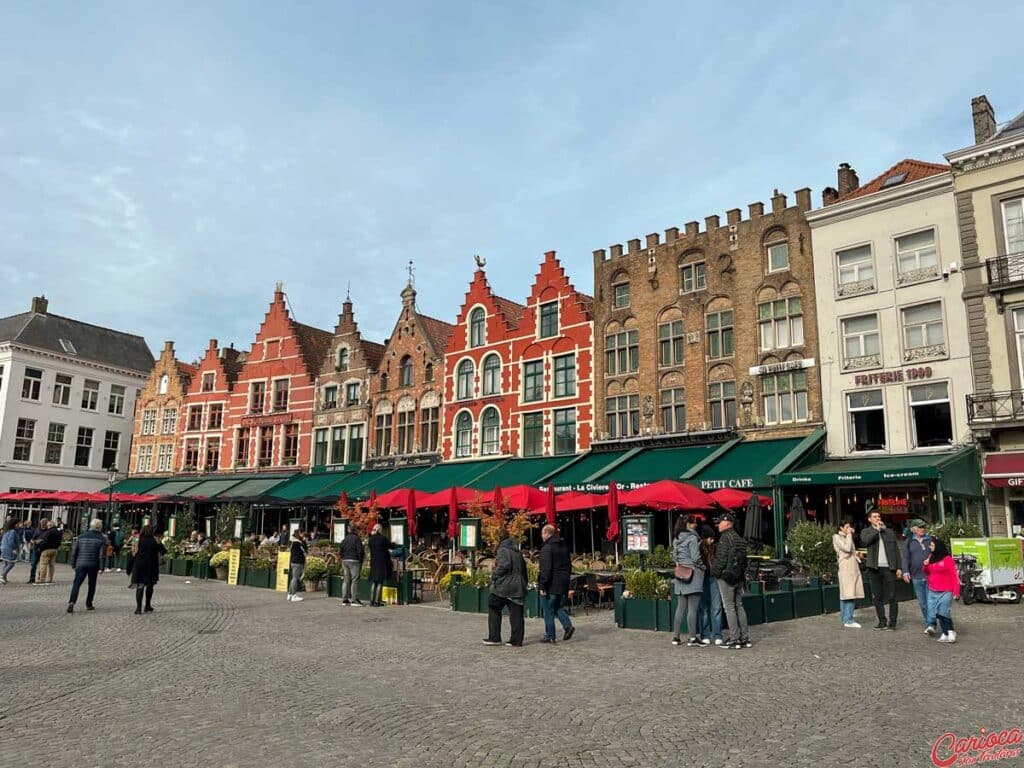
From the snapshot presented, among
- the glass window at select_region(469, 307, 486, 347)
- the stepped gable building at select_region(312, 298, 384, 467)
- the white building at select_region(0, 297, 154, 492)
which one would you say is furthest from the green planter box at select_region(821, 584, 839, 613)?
the white building at select_region(0, 297, 154, 492)

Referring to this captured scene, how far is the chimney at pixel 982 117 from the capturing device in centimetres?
2358

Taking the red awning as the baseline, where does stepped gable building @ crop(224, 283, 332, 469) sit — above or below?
above

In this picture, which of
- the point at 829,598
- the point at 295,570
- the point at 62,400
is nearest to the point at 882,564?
the point at 829,598

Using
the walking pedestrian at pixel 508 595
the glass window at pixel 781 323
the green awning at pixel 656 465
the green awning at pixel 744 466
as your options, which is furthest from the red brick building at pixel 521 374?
the walking pedestrian at pixel 508 595

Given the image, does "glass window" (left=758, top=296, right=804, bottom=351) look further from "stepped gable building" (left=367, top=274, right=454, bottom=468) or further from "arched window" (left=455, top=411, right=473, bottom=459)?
"stepped gable building" (left=367, top=274, right=454, bottom=468)

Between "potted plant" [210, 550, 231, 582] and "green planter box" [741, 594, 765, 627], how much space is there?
52.9 ft

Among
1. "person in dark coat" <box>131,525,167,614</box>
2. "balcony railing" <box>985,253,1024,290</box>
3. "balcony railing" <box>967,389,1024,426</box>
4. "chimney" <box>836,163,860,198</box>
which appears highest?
"chimney" <box>836,163,860,198</box>

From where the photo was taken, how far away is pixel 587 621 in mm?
13844

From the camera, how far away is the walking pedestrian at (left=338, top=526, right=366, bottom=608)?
1691 cm

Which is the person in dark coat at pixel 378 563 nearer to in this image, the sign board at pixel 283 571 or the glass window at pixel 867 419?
the sign board at pixel 283 571

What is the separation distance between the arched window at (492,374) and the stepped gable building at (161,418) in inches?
906

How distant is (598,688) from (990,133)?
2362cm

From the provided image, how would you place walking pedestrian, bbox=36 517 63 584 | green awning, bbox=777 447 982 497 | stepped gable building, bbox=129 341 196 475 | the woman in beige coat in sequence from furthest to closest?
stepped gable building, bbox=129 341 196 475
walking pedestrian, bbox=36 517 63 584
green awning, bbox=777 447 982 497
the woman in beige coat

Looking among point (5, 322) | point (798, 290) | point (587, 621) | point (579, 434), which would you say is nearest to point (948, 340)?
point (798, 290)
